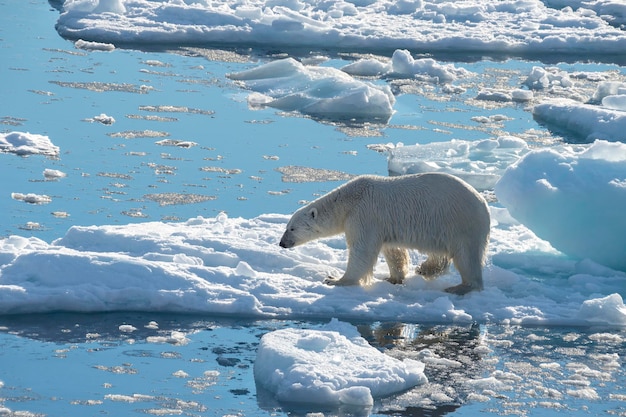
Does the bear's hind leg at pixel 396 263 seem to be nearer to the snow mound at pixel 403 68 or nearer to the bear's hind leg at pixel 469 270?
the bear's hind leg at pixel 469 270

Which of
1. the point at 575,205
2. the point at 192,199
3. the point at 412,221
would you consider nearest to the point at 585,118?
the point at 575,205

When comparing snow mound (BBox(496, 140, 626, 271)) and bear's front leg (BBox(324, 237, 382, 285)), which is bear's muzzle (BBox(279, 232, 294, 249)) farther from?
snow mound (BBox(496, 140, 626, 271))

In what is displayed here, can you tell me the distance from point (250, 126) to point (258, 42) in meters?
5.98

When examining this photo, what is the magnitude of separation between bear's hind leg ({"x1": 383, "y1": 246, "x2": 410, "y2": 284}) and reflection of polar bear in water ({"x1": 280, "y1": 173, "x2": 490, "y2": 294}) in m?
0.03

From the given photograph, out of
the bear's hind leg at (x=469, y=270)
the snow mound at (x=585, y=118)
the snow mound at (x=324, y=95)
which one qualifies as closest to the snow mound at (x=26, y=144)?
the snow mound at (x=324, y=95)

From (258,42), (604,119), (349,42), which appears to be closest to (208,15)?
(258,42)

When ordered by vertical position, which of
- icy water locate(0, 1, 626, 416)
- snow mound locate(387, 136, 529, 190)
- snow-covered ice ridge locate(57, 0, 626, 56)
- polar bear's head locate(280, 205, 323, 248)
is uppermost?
snow-covered ice ridge locate(57, 0, 626, 56)

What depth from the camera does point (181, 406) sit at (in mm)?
5801

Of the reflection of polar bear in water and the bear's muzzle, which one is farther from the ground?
the reflection of polar bear in water

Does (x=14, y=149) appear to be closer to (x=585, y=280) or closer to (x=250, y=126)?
(x=250, y=126)

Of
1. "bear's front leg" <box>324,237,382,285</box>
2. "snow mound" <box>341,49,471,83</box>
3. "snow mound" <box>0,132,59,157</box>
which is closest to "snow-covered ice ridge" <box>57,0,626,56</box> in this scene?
"snow mound" <box>341,49,471,83</box>

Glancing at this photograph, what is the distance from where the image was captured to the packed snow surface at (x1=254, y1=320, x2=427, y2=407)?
5.91 m

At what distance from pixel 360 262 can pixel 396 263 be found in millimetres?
392

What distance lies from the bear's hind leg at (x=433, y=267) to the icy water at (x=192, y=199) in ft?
2.76
